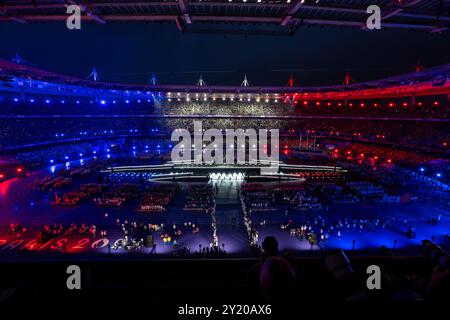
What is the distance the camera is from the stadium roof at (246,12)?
535cm

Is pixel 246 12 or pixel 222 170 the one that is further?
pixel 222 170

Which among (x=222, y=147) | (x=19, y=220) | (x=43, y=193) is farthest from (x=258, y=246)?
(x=222, y=147)

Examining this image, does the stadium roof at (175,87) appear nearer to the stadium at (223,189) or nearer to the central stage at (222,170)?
the stadium at (223,189)

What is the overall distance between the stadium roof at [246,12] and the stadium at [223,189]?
39mm

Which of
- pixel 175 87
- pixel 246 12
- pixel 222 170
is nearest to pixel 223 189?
pixel 222 170

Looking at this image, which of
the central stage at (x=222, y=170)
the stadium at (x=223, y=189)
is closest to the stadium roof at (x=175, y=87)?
the stadium at (x=223, y=189)

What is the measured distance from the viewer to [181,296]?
2248 mm

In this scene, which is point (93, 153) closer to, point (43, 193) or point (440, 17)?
point (43, 193)

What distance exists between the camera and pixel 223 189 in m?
24.5

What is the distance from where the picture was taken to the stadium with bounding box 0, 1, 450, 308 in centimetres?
307

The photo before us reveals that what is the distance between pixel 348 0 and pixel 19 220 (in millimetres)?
20346

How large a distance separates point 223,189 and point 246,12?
775 inches

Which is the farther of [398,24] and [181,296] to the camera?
[398,24]

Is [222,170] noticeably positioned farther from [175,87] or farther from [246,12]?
[246,12]
